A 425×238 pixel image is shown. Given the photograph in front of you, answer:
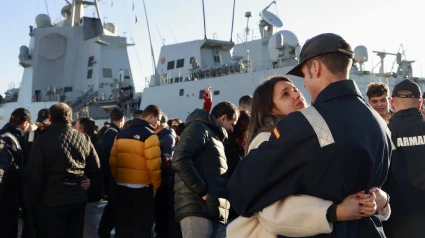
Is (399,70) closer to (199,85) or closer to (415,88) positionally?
(199,85)

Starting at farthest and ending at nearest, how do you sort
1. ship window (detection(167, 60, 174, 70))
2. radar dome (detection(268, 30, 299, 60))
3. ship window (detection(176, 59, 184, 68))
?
ship window (detection(167, 60, 174, 70)) < ship window (detection(176, 59, 184, 68)) < radar dome (detection(268, 30, 299, 60))

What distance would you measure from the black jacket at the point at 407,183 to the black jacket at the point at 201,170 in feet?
5.24

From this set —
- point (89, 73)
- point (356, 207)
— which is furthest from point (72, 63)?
point (356, 207)

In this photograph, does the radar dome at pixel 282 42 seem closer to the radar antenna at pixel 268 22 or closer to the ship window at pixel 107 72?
the radar antenna at pixel 268 22

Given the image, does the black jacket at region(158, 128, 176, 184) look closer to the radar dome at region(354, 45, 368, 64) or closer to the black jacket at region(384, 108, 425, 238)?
the black jacket at region(384, 108, 425, 238)

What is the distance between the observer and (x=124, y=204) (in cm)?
604

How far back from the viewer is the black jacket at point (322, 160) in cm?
199

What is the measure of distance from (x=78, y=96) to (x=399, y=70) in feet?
69.9

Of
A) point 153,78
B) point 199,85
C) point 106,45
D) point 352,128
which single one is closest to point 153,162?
point 352,128

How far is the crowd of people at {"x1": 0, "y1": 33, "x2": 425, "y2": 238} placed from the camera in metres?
2.02

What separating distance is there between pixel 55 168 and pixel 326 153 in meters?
3.90

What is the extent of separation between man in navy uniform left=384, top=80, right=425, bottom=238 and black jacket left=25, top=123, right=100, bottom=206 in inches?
131

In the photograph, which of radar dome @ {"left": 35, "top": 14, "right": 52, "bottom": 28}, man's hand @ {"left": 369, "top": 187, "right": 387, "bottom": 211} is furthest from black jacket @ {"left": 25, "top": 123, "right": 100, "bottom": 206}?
radar dome @ {"left": 35, "top": 14, "right": 52, "bottom": 28}

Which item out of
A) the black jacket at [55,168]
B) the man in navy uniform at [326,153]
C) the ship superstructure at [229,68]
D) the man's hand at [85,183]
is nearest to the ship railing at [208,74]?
the ship superstructure at [229,68]
